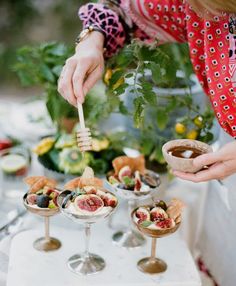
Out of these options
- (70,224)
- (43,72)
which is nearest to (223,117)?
(70,224)

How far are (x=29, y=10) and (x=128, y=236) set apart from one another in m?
3.64

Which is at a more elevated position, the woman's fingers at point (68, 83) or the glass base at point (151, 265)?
the woman's fingers at point (68, 83)

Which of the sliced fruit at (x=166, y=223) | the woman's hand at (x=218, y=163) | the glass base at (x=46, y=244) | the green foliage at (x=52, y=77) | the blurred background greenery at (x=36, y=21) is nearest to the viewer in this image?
the woman's hand at (x=218, y=163)

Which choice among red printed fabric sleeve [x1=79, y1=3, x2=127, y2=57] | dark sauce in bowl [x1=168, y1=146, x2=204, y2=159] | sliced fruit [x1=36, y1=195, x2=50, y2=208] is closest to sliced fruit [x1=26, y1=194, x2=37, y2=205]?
sliced fruit [x1=36, y1=195, x2=50, y2=208]

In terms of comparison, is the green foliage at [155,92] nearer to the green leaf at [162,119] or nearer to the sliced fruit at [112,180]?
the green leaf at [162,119]

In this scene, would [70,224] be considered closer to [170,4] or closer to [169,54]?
[169,54]

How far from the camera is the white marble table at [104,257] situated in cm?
110

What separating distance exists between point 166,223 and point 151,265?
13 centimetres

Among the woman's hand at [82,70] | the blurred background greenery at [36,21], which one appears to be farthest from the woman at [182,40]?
the blurred background greenery at [36,21]

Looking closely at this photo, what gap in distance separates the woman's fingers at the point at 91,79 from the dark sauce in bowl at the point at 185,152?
25 cm

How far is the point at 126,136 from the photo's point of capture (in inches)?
58.4

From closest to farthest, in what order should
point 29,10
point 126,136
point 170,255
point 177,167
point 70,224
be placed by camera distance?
point 177,167
point 170,255
point 70,224
point 126,136
point 29,10

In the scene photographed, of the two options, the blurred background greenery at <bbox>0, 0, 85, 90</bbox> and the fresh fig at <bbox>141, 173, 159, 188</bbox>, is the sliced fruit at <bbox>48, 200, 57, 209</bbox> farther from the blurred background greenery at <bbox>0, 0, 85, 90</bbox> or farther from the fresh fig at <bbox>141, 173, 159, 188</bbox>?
the blurred background greenery at <bbox>0, 0, 85, 90</bbox>

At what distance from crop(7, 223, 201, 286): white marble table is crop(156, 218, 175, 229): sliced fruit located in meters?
0.13
